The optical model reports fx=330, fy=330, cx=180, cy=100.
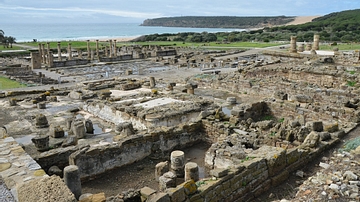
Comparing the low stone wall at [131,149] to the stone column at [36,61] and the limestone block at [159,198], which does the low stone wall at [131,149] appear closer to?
the limestone block at [159,198]

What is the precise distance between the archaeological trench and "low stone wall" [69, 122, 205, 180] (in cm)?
3

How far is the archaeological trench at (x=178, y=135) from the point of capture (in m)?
7.35

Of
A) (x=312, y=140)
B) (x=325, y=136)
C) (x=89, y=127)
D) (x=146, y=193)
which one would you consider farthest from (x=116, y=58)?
(x=146, y=193)

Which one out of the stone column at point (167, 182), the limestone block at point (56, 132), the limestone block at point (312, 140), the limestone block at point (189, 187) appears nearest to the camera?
the limestone block at point (189, 187)

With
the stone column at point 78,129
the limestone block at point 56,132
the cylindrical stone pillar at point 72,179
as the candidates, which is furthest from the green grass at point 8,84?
the cylindrical stone pillar at point 72,179

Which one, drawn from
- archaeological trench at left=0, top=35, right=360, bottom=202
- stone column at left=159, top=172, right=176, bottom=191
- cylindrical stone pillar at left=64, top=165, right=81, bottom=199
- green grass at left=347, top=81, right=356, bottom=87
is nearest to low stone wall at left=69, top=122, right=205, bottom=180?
archaeological trench at left=0, top=35, right=360, bottom=202

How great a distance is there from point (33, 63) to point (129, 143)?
31.0 m

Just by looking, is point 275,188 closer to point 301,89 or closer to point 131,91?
point 301,89

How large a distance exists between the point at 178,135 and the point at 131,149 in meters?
2.00

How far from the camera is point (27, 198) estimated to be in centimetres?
583

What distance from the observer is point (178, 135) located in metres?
11.8

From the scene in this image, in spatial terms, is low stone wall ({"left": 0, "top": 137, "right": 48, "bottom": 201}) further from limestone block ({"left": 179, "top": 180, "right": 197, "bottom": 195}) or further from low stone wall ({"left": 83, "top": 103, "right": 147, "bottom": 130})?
low stone wall ({"left": 83, "top": 103, "right": 147, "bottom": 130})

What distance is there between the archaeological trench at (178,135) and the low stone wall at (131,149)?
3cm

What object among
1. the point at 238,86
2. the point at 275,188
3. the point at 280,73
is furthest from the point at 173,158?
the point at 280,73
